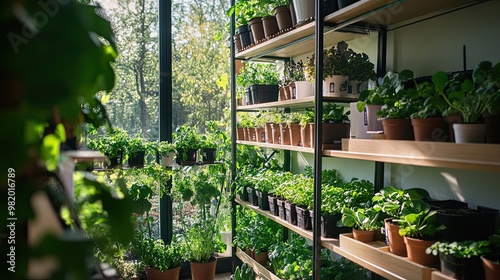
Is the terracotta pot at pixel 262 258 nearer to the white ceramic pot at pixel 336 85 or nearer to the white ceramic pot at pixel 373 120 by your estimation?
the white ceramic pot at pixel 336 85

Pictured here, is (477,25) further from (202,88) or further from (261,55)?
(202,88)

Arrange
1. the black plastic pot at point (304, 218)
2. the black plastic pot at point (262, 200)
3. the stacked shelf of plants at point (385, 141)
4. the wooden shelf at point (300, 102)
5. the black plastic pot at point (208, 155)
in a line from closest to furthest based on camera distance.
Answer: the stacked shelf of plants at point (385, 141) < the wooden shelf at point (300, 102) < the black plastic pot at point (304, 218) < the black plastic pot at point (262, 200) < the black plastic pot at point (208, 155)

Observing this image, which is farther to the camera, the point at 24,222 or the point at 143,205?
the point at 143,205

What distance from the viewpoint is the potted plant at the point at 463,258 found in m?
1.32

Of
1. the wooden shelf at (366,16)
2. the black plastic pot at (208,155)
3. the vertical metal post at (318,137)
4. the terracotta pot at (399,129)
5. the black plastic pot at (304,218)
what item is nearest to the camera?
the terracotta pot at (399,129)

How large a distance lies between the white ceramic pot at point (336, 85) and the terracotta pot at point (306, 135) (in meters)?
0.24

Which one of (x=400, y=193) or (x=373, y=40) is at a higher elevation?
(x=373, y=40)

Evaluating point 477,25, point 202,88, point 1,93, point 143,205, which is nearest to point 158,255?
point 143,205

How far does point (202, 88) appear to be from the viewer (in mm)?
3637

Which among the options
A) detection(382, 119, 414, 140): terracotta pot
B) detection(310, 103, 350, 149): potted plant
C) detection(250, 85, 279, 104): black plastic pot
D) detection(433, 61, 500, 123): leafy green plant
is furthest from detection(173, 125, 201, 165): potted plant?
detection(433, 61, 500, 123): leafy green plant

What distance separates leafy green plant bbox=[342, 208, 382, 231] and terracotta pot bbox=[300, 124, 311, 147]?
1.72ft

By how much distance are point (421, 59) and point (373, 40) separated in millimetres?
410

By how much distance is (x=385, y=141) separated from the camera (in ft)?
5.50

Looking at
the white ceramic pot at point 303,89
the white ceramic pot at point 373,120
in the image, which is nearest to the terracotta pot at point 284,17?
the white ceramic pot at point 303,89
